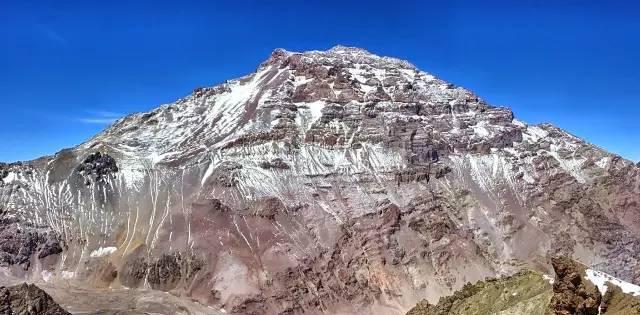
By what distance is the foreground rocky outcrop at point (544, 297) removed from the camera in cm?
5009

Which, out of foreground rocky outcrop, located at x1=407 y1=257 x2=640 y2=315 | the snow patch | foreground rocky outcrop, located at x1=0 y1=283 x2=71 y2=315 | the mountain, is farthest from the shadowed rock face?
the mountain

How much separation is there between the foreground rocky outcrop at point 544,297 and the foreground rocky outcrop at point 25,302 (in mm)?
62693

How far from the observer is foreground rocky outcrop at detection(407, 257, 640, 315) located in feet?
164

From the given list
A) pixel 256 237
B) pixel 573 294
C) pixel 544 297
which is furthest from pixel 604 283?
pixel 256 237

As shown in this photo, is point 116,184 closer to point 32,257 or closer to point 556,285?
point 32,257

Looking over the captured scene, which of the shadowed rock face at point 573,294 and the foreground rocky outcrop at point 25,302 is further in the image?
Result: the foreground rocky outcrop at point 25,302

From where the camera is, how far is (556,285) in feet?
174

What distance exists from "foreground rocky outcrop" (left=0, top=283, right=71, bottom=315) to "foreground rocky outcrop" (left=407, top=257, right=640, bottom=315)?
62.7 meters

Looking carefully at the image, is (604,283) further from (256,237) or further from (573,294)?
(256,237)

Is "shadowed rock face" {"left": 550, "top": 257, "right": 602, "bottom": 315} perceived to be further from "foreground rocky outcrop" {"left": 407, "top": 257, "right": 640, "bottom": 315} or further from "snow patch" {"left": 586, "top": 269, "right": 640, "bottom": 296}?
"snow patch" {"left": 586, "top": 269, "right": 640, "bottom": 296}

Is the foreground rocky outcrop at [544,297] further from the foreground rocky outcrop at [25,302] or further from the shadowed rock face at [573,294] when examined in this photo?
the foreground rocky outcrop at [25,302]

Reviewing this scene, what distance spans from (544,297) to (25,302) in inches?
3165

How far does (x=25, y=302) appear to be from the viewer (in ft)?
316

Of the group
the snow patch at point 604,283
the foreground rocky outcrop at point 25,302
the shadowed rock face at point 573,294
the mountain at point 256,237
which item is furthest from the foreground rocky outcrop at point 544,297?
the mountain at point 256,237
